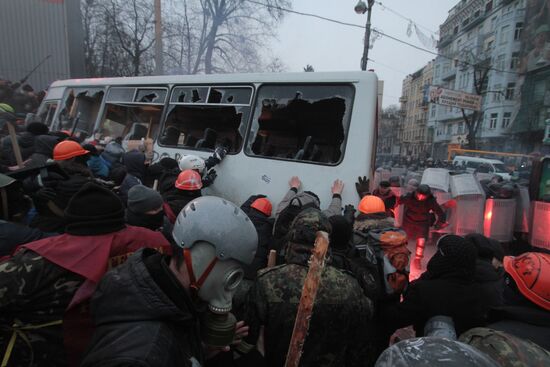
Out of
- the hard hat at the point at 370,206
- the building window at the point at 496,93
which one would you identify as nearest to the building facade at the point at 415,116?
the building window at the point at 496,93

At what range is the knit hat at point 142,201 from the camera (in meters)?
2.81

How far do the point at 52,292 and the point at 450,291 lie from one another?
246cm

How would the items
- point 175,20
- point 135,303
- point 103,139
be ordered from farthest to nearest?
point 175,20 → point 103,139 → point 135,303

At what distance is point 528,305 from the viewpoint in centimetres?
196

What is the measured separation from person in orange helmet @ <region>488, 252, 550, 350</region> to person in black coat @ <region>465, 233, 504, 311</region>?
1.46 feet

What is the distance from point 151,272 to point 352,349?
2054 mm

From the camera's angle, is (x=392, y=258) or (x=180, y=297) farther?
(x=392, y=258)

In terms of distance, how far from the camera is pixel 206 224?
4.67 feet

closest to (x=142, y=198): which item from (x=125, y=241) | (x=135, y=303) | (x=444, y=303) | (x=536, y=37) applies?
(x=125, y=241)

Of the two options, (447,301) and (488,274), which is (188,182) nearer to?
(447,301)

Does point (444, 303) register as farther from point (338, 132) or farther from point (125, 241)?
point (338, 132)

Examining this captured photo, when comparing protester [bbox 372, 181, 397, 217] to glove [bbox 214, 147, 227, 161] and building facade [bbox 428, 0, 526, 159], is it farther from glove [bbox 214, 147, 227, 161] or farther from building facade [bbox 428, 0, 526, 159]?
building facade [bbox 428, 0, 526, 159]

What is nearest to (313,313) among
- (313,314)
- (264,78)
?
(313,314)

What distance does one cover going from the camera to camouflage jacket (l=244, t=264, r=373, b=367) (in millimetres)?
2068
